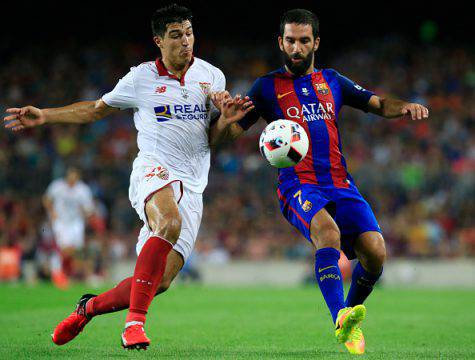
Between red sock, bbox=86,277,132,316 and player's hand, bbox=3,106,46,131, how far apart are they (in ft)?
4.58

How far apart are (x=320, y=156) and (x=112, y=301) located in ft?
6.49

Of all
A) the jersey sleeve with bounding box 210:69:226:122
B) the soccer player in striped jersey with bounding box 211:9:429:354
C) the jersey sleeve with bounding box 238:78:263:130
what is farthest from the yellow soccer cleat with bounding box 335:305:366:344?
the jersey sleeve with bounding box 210:69:226:122

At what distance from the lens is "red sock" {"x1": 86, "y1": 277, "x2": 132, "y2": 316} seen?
6.16 m

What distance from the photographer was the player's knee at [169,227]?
19.3 feet

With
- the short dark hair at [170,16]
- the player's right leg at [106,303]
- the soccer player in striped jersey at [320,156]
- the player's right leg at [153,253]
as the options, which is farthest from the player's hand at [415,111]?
the player's right leg at [106,303]

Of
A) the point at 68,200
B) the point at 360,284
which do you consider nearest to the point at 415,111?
the point at 360,284

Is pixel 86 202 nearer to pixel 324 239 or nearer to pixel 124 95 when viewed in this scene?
pixel 124 95

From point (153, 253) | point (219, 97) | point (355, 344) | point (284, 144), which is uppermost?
point (219, 97)

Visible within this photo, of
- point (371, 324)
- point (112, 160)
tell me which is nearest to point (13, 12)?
point (112, 160)

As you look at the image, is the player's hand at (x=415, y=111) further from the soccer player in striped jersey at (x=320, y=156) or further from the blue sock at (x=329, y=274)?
the blue sock at (x=329, y=274)

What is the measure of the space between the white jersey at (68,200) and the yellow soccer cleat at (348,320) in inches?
436

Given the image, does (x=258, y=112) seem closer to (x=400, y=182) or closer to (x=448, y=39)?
(x=400, y=182)

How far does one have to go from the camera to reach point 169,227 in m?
5.88

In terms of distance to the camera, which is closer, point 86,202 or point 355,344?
point 355,344
